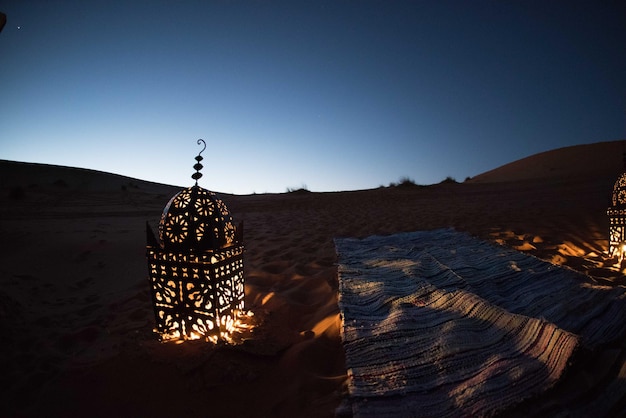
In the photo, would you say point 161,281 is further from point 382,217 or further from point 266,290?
point 382,217

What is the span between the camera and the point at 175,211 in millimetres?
2730

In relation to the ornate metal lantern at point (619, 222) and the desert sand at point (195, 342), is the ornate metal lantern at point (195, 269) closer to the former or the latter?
the desert sand at point (195, 342)

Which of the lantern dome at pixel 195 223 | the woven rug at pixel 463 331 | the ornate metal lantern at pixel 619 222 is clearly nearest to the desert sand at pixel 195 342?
the woven rug at pixel 463 331

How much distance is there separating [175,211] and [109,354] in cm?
130

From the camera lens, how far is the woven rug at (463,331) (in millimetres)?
1778

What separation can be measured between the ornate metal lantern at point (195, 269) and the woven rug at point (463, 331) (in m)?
1.09

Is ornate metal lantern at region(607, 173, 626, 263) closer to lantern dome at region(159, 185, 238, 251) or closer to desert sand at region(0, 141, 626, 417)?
desert sand at region(0, 141, 626, 417)

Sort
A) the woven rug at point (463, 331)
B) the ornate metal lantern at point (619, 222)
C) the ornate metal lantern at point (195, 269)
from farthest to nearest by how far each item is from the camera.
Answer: the ornate metal lantern at point (619, 222) → the ornate metal lantern at point (195, 269) → the woven rug at point (463, 331)

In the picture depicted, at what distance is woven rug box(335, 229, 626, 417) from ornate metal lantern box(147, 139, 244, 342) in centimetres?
109

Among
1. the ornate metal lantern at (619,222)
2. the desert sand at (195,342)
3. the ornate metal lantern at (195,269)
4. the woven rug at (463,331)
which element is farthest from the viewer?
the ornate metal lantern at (619,222)

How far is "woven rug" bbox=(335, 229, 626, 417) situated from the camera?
1.78m

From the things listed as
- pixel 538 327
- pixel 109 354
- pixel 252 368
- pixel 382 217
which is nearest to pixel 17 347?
pixel 109 354

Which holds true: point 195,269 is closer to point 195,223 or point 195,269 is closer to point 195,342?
point 195,223

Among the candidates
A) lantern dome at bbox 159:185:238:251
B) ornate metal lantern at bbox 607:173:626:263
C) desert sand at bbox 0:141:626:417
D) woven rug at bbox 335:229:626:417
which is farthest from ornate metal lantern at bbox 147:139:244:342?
ornate metal lantern at bbox 607:173:626:263
